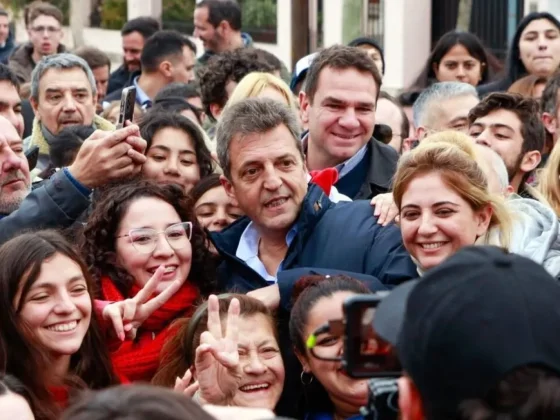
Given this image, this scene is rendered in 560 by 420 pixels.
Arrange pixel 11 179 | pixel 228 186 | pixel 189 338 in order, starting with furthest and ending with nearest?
pixel 11 179 < pixel 228 186 < pixel 189 338

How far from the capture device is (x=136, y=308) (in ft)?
14.6

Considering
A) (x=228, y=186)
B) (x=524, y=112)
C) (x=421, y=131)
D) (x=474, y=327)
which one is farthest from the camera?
(x=421, y=131)

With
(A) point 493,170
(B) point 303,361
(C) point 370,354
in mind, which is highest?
(C) point 370,354

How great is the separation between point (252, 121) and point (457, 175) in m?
0.88

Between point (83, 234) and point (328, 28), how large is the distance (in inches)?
459

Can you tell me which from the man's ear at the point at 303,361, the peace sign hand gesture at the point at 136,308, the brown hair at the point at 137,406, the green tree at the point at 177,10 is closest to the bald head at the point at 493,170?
the man's ear at the point at 303,361

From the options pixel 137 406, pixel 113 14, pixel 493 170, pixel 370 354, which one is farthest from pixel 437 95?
pixel 113 14

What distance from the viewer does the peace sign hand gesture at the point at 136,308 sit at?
4.41 metres

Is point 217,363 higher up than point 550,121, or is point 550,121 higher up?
point 550,121

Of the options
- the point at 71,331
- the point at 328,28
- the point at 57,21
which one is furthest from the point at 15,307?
the point at 328,28

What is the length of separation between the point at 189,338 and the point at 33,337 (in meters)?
0.49

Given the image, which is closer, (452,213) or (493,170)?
(452,213)

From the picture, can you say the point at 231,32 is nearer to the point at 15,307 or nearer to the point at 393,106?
the point at 393,106

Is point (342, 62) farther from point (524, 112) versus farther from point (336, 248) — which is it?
point (336, 248)
